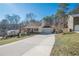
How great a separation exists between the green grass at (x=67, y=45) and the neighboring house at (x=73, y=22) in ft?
0.31

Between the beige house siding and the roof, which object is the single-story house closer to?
the roof

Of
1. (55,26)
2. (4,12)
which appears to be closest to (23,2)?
(4,12)

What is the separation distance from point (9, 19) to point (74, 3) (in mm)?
1023

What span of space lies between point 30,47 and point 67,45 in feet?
1.87

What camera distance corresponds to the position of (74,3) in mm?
4895

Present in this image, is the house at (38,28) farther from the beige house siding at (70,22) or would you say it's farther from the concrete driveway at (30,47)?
the beige house siding at (70,22)

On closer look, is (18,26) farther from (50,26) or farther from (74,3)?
(74,3)

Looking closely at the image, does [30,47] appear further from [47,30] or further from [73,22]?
[73,22]

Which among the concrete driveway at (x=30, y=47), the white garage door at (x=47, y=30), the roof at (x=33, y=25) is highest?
the roof at (x=33, y=25)

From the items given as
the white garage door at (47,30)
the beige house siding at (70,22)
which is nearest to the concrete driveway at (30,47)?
the white garage door at (47,30)

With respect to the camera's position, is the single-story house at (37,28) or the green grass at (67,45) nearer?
the green grass at (67,45)

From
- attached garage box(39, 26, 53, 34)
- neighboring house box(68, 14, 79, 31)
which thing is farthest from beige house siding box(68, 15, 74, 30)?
attached garage box(39, 26, 53, 34)

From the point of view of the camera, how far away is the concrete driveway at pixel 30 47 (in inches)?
193

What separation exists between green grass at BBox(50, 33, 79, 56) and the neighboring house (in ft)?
0.31
